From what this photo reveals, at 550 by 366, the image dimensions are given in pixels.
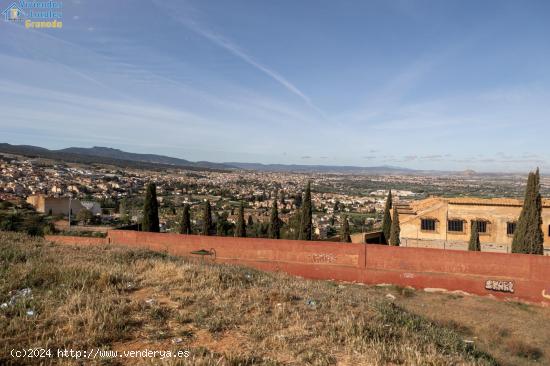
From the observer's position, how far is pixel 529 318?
1435 cm

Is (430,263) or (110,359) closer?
(110,359)

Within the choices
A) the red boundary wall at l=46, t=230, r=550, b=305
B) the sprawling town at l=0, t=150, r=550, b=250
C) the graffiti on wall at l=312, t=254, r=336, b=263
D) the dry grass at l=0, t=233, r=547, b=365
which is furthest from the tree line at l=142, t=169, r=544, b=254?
the dry grass at l=0, t=233, r=547, b=365

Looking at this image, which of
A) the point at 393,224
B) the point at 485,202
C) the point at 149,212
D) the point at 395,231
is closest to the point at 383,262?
the point at 395,231

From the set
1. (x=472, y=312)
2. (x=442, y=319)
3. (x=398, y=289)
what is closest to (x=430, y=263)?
(x=398, y=289)

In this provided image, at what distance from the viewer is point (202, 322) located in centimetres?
617

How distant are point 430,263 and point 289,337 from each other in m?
13.7

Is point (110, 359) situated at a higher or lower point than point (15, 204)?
higher

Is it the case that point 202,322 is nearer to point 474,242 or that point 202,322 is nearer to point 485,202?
point 474,242

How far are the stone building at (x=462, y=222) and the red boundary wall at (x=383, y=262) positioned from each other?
12.3 meters

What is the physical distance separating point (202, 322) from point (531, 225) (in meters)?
22.2

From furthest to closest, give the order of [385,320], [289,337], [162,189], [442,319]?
1. [162,189]
2. [442,319]
3. [385,320]
4. [289,337]

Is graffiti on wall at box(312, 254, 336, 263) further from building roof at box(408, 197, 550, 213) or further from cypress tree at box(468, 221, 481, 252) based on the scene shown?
building roof at box(408, 197, 550, 213)

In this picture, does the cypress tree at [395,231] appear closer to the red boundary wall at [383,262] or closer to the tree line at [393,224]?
the tree line at [393,224]

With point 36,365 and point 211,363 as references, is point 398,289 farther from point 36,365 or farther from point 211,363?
point 36,365
